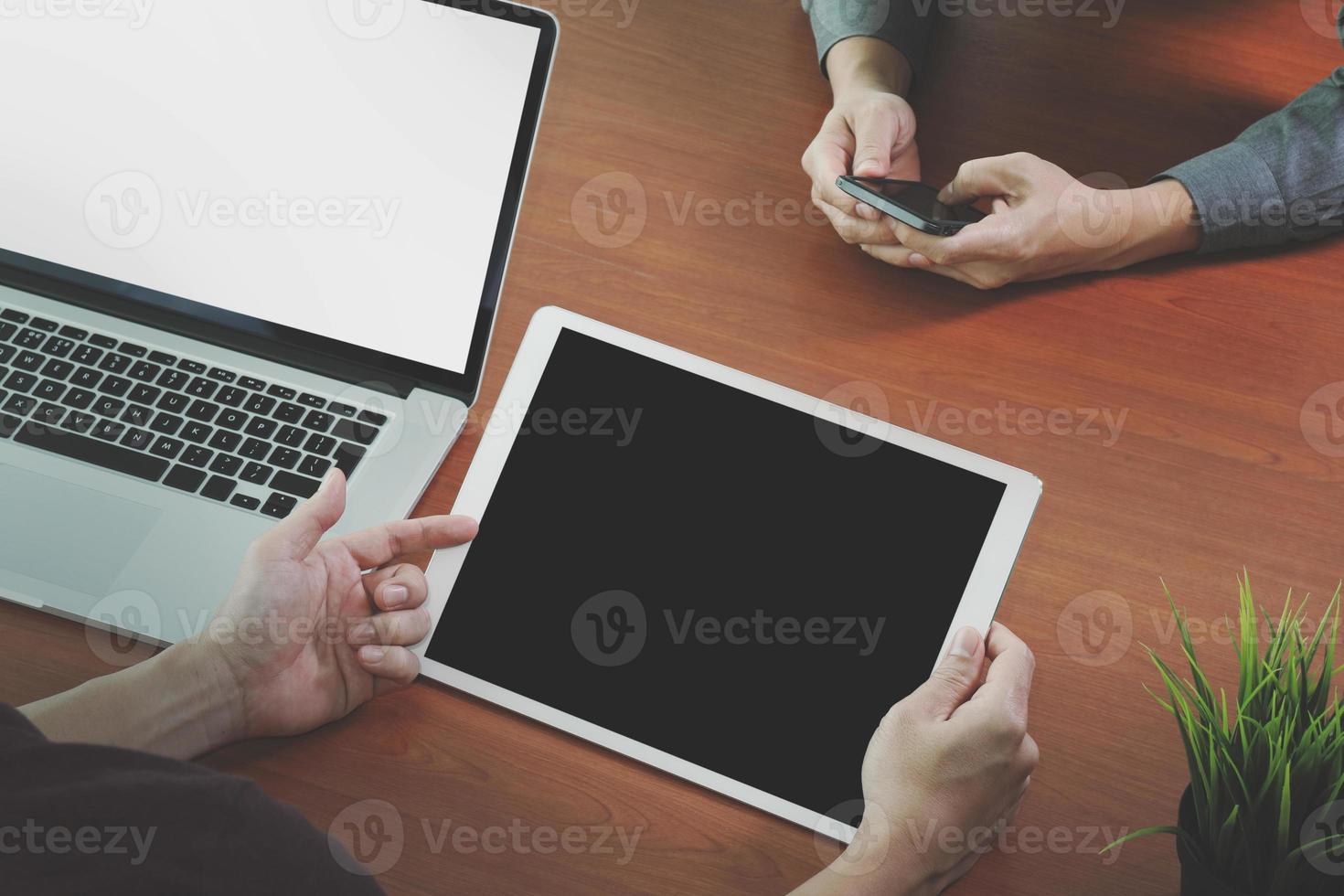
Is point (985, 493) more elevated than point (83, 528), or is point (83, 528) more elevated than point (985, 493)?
point (985, 493)

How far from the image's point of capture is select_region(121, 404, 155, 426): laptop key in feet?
2.74

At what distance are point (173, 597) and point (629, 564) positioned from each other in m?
0.36

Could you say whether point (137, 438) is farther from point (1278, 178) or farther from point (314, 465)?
point (1278, 178)

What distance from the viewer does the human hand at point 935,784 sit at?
2.29 feet

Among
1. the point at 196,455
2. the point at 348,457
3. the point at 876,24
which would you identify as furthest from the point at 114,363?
the point at 876,24

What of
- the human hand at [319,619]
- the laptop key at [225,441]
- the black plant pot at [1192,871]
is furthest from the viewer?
the laptop key at [225,441]

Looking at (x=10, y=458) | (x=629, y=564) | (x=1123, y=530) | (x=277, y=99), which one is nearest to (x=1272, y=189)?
(x=1123, y=530)

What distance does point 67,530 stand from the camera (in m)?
0.79

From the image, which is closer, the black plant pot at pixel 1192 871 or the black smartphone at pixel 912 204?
the black plant pot at pixel 1192 871

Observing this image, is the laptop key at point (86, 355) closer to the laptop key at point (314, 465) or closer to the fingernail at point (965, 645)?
the laptop key at point (314, 465)

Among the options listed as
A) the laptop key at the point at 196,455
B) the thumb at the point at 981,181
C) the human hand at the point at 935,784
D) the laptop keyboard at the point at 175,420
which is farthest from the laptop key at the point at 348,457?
the thumb at the point at 981,181

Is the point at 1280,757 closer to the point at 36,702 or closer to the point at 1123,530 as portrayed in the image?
the point at 1123,530

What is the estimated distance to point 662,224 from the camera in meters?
1.02

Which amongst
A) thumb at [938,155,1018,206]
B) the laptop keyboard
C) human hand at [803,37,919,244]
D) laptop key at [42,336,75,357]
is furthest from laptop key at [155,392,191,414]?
thumb at [938,155,1018,206]
